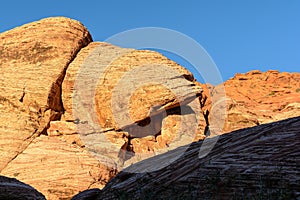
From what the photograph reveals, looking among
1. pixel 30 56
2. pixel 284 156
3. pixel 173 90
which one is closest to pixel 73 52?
pixel 30 56

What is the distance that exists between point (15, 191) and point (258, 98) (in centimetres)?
5115

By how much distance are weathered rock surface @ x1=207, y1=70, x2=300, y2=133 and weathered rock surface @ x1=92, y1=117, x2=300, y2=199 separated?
103 feet

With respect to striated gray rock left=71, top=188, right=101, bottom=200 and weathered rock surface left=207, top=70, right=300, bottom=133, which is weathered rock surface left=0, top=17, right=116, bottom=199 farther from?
weathered rock surface left=207, top=70, right=300, bottom=133

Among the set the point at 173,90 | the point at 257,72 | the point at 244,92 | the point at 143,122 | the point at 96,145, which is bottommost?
the point at 96,145

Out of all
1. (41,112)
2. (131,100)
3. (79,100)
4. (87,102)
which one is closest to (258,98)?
(131,100)

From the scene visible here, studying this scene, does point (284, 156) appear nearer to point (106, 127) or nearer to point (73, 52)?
point (106, 127)

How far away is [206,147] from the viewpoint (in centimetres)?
1367

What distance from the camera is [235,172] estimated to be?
10820 millimetres

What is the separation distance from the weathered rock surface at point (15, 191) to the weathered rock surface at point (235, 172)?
4.73 meters

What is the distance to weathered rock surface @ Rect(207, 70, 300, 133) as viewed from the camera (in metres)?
46.9

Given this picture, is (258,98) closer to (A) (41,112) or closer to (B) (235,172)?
(A) (41,112)

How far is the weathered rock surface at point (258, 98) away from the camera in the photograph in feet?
154

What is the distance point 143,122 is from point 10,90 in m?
12.0

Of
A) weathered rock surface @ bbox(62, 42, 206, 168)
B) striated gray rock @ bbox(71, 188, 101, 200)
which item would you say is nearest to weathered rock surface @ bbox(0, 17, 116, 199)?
weathered rock surface @ bbox(62, 42, 206, 168)
